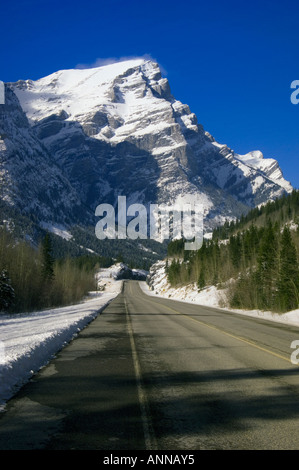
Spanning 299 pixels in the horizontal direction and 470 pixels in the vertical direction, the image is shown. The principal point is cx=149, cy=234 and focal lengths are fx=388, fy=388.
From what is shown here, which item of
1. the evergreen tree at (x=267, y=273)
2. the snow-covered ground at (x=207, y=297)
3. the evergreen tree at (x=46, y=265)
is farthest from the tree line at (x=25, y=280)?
the evergreen tree at (x=267, y=273)

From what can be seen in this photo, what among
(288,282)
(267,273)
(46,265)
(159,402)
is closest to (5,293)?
(46,265)

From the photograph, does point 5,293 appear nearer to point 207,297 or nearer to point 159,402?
point 207,297

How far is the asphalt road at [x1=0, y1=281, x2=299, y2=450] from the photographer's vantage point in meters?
4.79

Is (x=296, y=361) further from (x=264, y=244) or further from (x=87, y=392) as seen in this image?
(x=264, y=244)

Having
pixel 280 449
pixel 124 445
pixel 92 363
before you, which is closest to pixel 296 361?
pixel 92 363

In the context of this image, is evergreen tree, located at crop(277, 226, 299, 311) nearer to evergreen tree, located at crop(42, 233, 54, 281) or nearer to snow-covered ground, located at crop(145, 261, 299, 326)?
snow-covered ground, located at crop(145, 261, 299, 326)

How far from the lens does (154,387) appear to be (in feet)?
24.2

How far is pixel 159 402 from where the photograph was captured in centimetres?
638

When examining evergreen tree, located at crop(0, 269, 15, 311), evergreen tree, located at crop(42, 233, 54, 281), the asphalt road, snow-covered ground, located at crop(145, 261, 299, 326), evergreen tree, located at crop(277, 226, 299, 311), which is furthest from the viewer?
evergreen tree, located at crop(42, 233, 54, 281)

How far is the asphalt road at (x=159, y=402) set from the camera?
15.7 ft

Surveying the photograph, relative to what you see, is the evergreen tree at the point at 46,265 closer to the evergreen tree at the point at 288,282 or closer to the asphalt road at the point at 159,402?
the evergreen tree at the point at 288,282

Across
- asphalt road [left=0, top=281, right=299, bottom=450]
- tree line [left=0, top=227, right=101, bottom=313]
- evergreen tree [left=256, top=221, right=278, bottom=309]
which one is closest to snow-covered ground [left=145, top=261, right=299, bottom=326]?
evergreen tree [left=256, top=221, right=278, bottom=309]

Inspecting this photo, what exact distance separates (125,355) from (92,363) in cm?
145

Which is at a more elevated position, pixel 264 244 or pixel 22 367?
pixel 264 244
